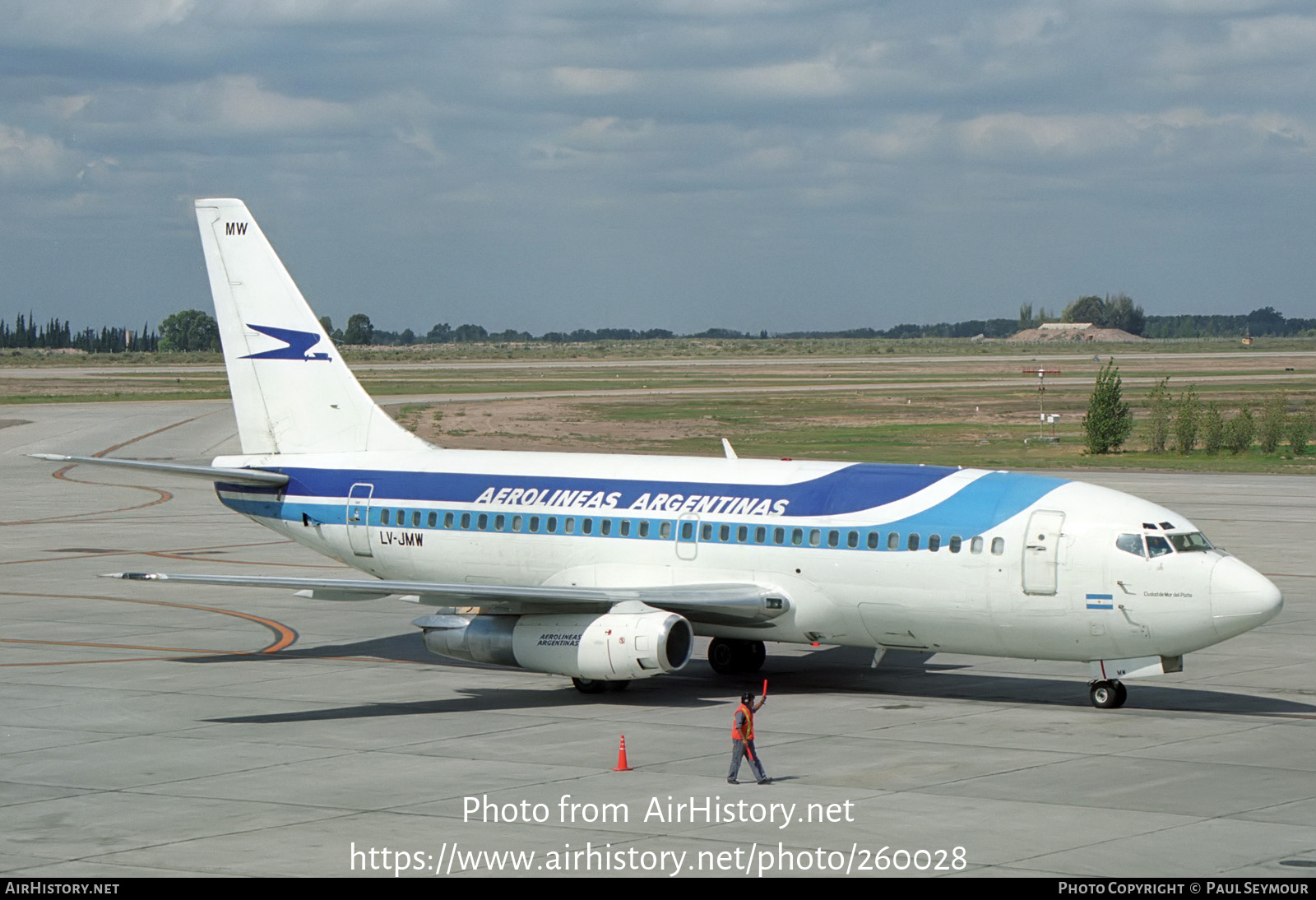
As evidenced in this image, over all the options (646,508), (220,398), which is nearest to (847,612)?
(646,508)

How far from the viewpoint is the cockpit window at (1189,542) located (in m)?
26.8

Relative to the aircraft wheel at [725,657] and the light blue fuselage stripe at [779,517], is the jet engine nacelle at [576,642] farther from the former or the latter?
the aircraft wheel at [725,657]

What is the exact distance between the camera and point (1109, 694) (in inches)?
1095

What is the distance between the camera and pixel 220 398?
461 ft

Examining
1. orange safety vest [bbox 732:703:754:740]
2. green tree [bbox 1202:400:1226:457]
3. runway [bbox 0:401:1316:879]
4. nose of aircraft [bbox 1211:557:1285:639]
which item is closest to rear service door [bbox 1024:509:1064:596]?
runway [bbox 0:401:1316:879]

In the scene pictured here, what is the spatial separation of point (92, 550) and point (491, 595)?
26.5m

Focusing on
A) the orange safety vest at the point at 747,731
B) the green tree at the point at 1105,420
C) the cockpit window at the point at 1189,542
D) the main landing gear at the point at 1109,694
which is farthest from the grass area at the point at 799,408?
the orange safety vest at the point at 747,731

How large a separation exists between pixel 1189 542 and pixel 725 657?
375 inches

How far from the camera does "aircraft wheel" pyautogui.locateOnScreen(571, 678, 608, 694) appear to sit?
1155 inches

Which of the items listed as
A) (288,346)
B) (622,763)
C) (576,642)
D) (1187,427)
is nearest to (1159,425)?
(1187,427)

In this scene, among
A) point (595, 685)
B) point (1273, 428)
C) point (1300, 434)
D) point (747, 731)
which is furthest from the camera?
point (1273, 428)

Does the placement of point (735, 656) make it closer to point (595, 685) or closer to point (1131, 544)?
point (595, 685)

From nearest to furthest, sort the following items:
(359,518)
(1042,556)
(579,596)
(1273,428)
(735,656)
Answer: (1042,556) → (579,596) → (735,656) → (359,518) → (1273,428)

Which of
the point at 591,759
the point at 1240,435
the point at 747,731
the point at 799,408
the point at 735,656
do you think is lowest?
the point at 591,759
